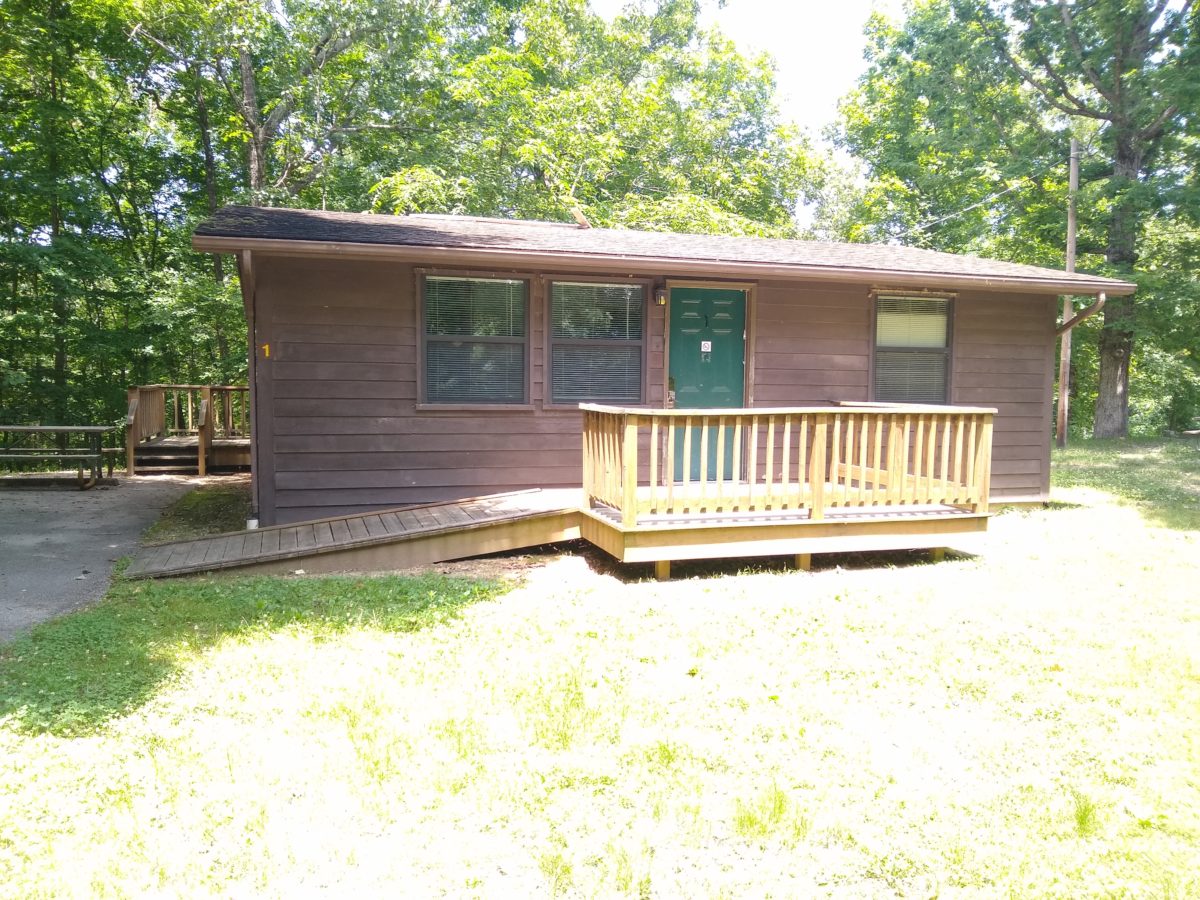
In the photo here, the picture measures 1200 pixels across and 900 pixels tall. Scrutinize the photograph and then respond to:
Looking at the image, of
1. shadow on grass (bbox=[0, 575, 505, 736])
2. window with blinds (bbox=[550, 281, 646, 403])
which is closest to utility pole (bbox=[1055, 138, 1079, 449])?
window with blinds (bbox=[550, 281, 646, 403])

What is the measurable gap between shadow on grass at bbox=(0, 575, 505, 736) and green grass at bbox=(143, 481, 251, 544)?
1.95m

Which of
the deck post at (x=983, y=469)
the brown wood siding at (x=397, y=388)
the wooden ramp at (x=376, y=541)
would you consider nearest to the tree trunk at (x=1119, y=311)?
the brown wood siding at (x=397, y=388)

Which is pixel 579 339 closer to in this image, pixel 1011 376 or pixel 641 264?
pixel 641 264

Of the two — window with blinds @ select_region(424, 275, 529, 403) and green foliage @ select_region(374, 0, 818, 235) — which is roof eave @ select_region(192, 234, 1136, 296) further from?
green foliage @ select_region(374, 0, 818, 235)

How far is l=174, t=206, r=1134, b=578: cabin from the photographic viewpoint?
6.37m

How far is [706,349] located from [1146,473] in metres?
9.15

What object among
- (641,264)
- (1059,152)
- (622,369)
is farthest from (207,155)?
(1059,152)

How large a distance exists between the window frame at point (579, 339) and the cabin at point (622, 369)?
19 millimetres

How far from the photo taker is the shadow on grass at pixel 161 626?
3311 mm

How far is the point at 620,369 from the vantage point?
7.87 metres

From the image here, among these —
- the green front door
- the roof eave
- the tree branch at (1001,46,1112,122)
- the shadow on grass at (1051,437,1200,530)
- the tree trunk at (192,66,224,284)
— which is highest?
the tree branch at (1001,46,1112,122)

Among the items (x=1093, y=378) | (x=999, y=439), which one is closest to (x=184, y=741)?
(x=999, y=439)

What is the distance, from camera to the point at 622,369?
788cm

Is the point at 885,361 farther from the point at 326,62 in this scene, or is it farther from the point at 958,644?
the point at 326,62
